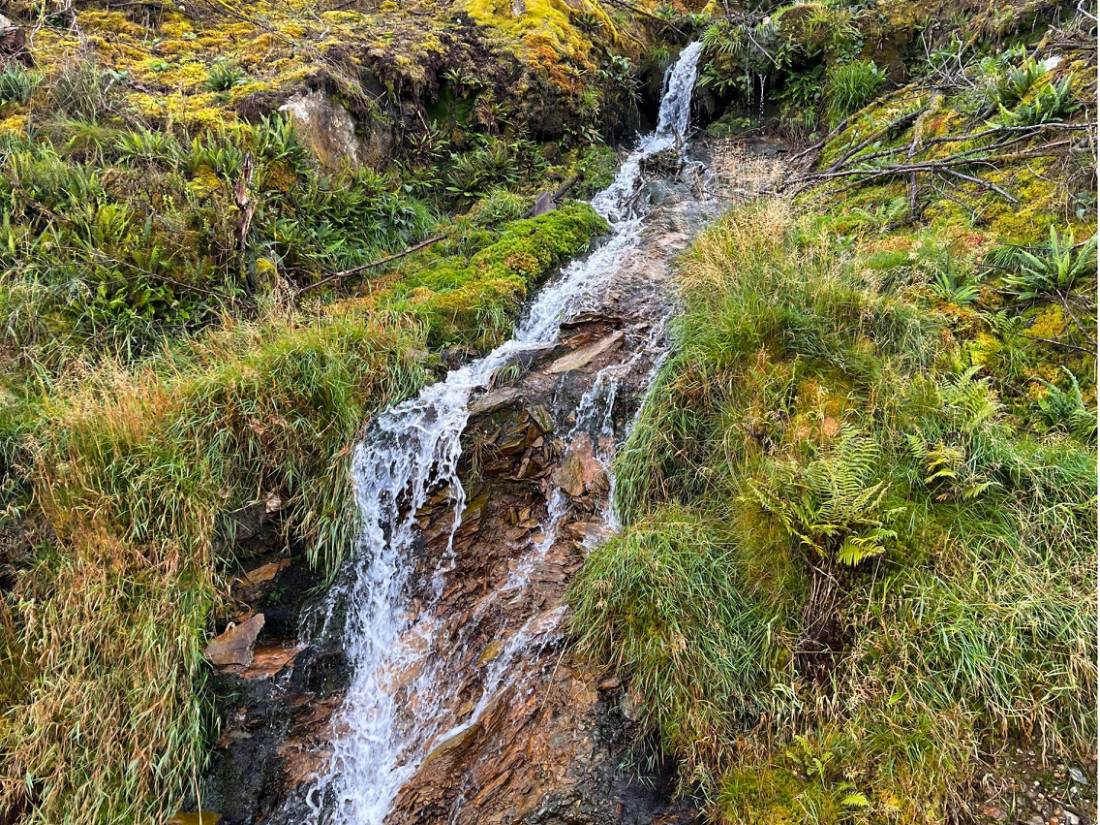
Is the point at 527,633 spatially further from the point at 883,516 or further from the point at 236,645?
the point at 883,516

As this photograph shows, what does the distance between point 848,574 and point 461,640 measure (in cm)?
253

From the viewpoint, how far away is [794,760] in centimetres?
255

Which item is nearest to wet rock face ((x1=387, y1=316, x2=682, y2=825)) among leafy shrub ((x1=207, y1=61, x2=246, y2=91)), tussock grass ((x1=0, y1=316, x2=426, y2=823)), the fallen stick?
tussock grass ((x1=0, y1=316, x2=426, y2=823))

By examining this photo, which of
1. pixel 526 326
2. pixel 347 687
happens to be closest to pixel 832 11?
pixel 526 326

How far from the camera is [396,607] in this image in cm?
393

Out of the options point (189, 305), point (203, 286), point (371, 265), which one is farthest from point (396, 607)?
point (371, 265)

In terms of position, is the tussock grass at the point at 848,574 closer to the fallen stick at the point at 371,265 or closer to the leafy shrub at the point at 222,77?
the fallen stick at the point at 371,265

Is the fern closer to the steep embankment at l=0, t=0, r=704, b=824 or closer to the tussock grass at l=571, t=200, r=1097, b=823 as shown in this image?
the tussock grass at l=571, t=200, r=1097, b=823

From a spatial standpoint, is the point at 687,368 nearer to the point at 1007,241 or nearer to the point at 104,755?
the point at 1007,241

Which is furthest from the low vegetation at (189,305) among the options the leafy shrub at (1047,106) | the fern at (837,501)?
the leafy shrub at (1047,106)

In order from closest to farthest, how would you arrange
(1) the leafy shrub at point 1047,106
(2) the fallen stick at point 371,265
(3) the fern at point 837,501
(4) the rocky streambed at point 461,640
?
(3) the fern at point 837,501 → (4) the rocky streambed at point 461,640 → (1) the leafy shrub at point 1047,106 → (2) the fallen stick at point 371,265

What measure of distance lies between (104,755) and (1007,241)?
7261 millimetres

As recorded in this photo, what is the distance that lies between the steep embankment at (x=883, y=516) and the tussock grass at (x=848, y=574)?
12 millimetres

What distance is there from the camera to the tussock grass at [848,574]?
2422mm
